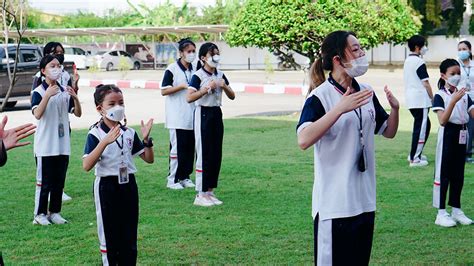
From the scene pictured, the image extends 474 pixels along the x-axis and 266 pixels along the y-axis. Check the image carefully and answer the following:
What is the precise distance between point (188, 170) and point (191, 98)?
1606 millimetres

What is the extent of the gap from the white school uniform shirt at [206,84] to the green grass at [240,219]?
3.52ft

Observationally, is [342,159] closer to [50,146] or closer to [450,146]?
[450,146]

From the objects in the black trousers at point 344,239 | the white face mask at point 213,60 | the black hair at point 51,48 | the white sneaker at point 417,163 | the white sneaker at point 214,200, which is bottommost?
the white sneaker at point 417,163

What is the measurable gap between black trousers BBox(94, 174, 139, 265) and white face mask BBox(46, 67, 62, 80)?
81.4 inches

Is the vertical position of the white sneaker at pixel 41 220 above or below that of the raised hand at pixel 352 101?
below

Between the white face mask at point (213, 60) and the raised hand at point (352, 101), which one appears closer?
the raised hand at point (352, 101)

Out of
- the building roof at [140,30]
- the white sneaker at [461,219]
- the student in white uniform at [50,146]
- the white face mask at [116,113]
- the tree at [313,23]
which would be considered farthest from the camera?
the building roof at [140,30]

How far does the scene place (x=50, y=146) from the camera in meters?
7.43

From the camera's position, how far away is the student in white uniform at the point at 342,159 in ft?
13.7

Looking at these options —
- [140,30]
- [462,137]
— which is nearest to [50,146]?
[462,137]

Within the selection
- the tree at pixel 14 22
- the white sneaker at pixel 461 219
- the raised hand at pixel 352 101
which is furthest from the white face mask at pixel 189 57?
the raised hand at pixel 352 101

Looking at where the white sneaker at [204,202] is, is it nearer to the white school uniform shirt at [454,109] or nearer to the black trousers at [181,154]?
the black trousers at [181,154]

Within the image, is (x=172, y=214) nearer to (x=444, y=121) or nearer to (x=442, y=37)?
(x=444, y=121)

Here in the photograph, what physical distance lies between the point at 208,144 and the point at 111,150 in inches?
110
